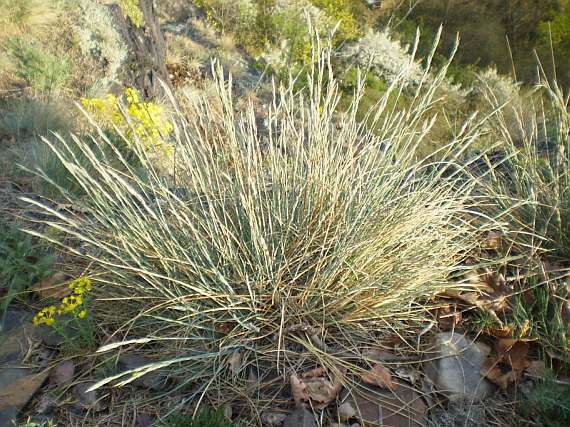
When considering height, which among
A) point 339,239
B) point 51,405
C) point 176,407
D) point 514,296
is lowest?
point 51,405

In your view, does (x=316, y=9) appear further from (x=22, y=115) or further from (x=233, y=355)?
(x=233, y=355)

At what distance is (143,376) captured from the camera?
170 cm

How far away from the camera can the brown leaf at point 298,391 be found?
1560mm

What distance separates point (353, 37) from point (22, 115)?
579 cm

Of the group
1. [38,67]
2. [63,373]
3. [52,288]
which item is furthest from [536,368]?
[38,67]

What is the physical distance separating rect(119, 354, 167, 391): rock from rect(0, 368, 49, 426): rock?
30 centimetres

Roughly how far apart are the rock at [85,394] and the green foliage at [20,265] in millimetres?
512

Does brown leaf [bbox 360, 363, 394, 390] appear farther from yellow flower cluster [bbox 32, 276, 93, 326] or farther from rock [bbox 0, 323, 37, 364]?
rock [bbox 0, 323, 37, 364]

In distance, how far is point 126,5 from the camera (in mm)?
4504

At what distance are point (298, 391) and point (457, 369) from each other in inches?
22.2

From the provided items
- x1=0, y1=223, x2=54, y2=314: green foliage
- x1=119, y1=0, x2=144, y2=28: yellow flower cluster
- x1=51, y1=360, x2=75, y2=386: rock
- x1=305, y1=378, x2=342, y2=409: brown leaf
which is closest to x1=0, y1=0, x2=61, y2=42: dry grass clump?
x1=119, y1=0, x2=144, y2=28: yellow flower cluster

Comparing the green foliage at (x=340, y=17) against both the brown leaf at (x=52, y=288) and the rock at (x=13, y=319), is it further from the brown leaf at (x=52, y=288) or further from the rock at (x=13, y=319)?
the rock at (x=13, y=319)

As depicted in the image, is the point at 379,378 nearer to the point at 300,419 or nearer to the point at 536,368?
the point at 300,419

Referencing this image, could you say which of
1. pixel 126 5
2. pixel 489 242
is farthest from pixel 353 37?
pixel 489 242
